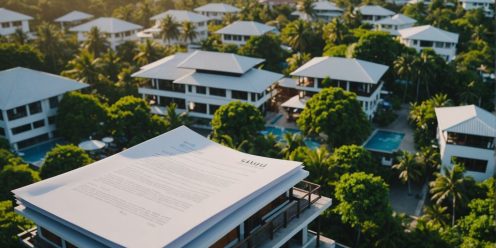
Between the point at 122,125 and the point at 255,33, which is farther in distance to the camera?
the point at 255,33

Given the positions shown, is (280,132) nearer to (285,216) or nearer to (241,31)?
(285,216)

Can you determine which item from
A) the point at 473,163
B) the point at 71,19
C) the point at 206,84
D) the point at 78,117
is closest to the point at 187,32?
the point at 206,84

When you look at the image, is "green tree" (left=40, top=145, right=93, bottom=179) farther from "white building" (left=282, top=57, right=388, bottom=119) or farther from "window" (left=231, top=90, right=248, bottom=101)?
"white building" (left=282, top=57, right=388, bottom=119)

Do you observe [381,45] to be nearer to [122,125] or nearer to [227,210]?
[122,125]

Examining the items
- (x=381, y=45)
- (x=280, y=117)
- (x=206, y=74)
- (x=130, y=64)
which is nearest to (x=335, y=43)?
(x=381, y=45)

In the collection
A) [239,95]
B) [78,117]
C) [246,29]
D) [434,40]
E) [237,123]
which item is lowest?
[237,123]

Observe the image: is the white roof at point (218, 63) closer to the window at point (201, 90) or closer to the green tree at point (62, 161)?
the window at point (201, 90)

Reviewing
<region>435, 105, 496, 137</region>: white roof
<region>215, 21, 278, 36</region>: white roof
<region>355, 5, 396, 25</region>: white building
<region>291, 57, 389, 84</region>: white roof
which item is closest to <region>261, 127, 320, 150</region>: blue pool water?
<region>291, 57, 389, 84</region>: white roof

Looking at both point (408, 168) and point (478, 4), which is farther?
point (478, 4)
